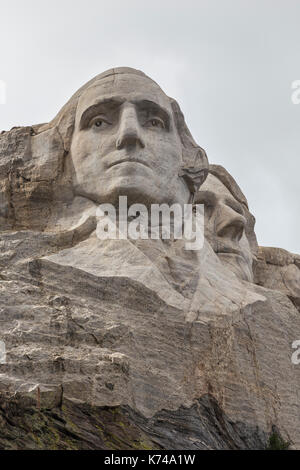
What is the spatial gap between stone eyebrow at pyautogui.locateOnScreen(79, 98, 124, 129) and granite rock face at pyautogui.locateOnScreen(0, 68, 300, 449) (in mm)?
11

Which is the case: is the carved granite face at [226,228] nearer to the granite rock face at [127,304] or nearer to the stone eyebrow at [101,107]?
the granite rock face at [127,304]

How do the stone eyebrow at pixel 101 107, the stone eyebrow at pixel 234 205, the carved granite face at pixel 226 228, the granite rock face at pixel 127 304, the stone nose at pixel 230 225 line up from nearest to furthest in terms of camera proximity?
the granite rock face at pixel 127 304 → the stone eyebrow at pixel 101 107 → the carved granite face at pixel 226 228 → the stone nose at pixel 230 225 → the stone eyebrow at pixel 234 205

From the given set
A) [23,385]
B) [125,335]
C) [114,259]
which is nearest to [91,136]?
[114,259]

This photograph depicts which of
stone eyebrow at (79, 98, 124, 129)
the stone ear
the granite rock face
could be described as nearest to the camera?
the granite rock face

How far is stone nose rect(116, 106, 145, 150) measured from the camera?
15727 mm

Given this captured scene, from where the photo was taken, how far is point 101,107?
1612cm

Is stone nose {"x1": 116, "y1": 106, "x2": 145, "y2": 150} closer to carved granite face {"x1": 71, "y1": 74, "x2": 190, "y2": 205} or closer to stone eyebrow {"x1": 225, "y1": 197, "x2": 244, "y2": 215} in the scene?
carved granite face {"x1": 71, "y1": 74, "x2": 190, "y2": 205}

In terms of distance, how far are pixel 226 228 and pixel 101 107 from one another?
229cm

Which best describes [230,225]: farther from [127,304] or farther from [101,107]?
[127,304]

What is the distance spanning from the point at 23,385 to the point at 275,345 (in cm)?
336

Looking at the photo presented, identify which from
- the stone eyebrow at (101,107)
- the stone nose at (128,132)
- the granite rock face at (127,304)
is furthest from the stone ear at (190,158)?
the stone eyebrow at (101,107)

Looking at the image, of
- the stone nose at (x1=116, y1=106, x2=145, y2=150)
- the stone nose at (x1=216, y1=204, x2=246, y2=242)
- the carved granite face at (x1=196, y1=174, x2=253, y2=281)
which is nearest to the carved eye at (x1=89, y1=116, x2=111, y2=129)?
the stone nose at (x1=116, y1=106, x2=145, y2=150)

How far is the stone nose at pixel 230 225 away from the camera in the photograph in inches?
680

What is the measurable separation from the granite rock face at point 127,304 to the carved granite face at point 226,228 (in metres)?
0.02
